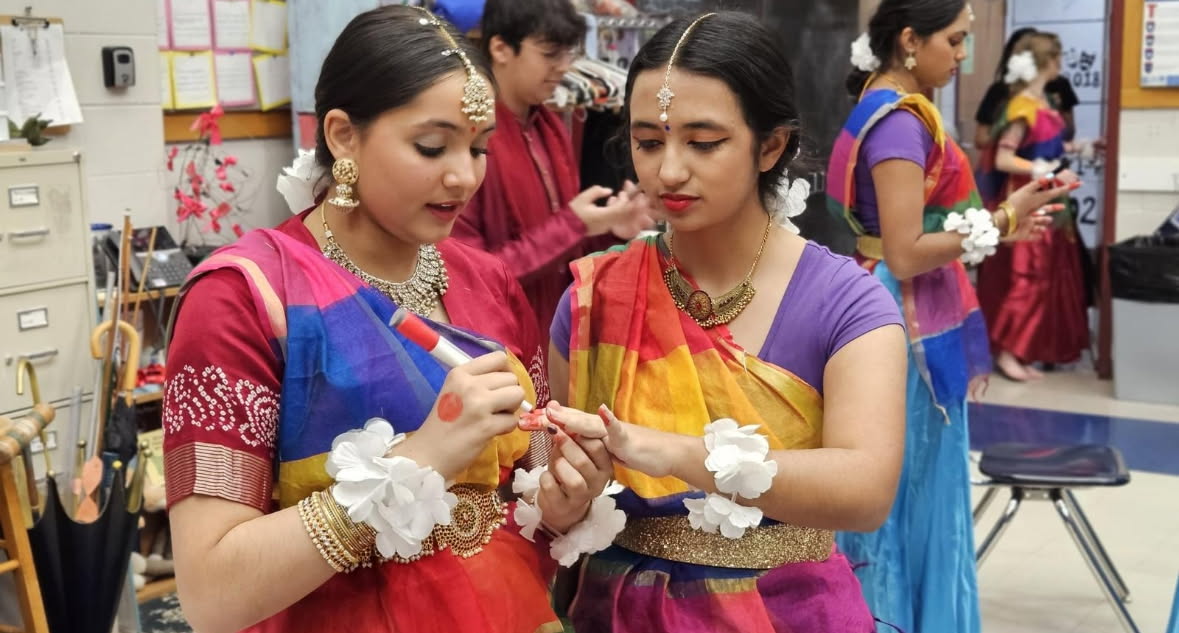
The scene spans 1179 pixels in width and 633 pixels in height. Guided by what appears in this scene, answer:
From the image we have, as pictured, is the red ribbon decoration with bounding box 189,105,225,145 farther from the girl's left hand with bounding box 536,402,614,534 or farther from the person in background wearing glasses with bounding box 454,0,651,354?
the girl's left hand with bounding box 536,402,614,534

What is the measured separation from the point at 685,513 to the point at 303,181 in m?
0.61

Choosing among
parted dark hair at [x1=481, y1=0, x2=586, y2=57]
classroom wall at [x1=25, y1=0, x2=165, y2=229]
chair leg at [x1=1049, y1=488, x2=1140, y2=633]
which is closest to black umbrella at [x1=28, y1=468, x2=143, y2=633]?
classroom wall at [x1=25, y1=0, x2=165, y2=229]

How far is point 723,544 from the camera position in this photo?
164 cm

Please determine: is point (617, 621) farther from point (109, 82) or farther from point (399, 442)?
point (109, 82)

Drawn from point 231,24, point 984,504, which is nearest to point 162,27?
point 231,24

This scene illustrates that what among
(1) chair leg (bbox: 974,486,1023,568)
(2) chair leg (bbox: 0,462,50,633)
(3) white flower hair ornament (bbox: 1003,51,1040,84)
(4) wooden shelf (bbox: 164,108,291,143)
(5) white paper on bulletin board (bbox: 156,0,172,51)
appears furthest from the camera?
(3) white flower hair ornament (bbox: 1003,51,1040,84)

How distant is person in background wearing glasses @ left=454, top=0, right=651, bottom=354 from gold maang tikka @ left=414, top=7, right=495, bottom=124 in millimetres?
1415

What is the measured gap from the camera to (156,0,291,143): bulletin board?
4359 mm

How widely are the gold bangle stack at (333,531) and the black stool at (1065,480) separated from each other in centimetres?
255

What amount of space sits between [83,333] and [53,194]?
1.28 feet

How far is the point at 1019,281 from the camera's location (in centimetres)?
707

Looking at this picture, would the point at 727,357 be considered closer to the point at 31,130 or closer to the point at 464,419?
the point at 464,419

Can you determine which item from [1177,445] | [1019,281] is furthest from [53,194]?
[1019,281]

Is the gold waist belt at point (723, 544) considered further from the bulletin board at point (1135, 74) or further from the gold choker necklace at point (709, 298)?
the bulletin board at point (1135, 74)
